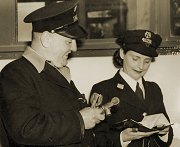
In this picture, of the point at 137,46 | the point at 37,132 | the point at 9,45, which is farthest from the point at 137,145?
the point at 9,45

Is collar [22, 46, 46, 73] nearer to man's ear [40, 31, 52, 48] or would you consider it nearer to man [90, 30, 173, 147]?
man's ear [40, 31, 52, 48]

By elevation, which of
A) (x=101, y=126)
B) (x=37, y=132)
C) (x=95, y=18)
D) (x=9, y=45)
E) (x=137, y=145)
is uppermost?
(x=95, y=18)

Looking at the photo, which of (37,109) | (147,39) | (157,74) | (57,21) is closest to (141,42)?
(147,39)

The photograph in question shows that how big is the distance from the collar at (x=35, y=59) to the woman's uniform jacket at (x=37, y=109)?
18mm

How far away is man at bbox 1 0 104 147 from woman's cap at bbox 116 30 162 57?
0.81 m

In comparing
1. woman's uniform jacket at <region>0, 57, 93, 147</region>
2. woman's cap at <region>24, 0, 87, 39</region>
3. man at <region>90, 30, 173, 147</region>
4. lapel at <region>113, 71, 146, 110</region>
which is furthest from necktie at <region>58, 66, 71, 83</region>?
lapel at <region>113, 71, 146, 110</region>

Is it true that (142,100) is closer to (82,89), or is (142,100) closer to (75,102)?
(82,89)

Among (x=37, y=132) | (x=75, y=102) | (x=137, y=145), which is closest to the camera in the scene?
(x=37, y=132)

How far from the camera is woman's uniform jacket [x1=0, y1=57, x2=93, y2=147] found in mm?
1688

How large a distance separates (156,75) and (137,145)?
88cm

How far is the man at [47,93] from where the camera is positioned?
170 centimetres

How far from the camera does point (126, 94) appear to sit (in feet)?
9.02

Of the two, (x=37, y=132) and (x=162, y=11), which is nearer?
(x=37, y=132)

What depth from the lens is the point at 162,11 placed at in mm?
3287
